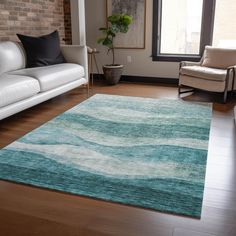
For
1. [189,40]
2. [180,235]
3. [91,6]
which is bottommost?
[180,235]

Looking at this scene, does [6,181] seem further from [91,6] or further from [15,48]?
[91,6]

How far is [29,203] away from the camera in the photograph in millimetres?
1680

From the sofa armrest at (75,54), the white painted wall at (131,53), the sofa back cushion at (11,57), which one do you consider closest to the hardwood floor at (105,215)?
the sofa back cushion at (11,57)

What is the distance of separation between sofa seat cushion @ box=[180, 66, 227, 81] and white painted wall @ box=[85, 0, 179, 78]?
890 mm

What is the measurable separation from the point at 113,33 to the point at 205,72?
1817 mm

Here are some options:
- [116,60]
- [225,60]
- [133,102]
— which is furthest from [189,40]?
[133,102]

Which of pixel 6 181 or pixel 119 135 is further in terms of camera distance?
pixel 119 135

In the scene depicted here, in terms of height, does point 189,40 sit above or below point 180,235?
above

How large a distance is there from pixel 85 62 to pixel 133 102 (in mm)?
1047

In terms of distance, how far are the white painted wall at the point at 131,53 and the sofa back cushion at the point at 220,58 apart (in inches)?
31.2

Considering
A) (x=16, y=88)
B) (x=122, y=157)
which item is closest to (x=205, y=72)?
(x=122, y=157)

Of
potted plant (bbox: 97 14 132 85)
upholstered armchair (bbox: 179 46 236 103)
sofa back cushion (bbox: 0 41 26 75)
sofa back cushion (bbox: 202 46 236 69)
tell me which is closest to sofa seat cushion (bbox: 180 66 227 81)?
upholstered armchair (bbox: 179 46 236 103)

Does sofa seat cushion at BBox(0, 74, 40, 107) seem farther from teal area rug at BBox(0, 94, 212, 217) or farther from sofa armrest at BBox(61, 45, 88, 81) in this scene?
sofa armrest at BBox(61, 45, 88, 81)

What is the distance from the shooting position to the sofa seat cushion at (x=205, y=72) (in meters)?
3.69
